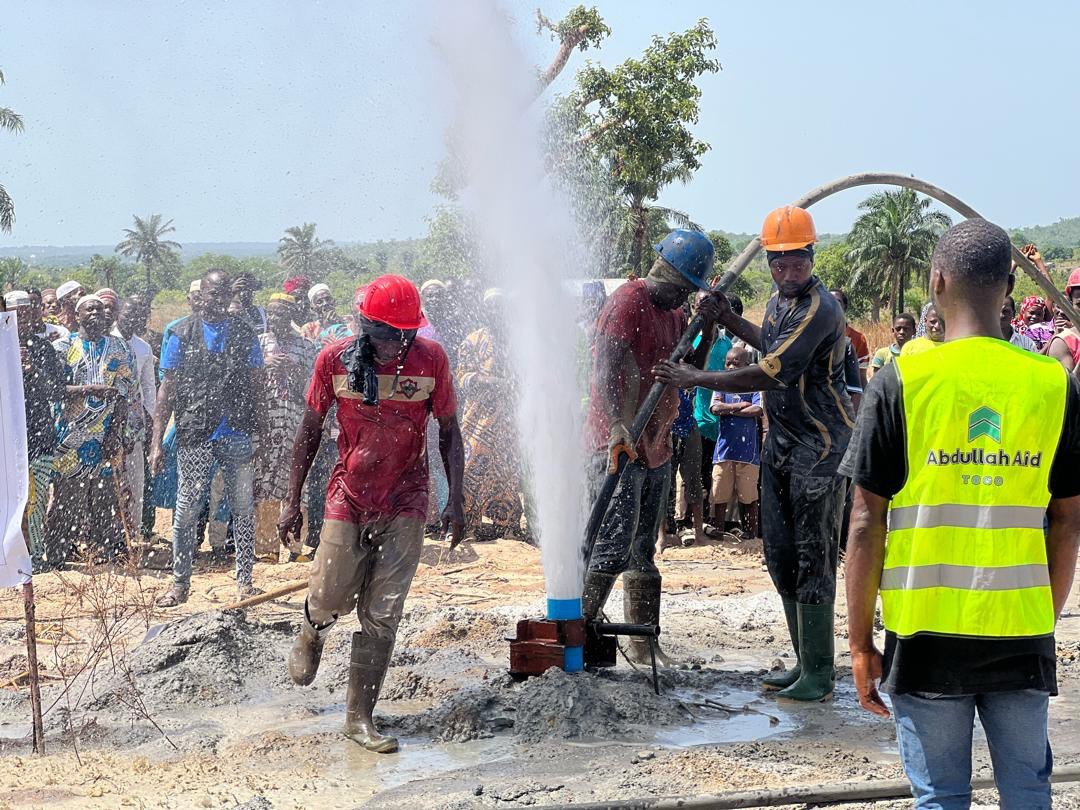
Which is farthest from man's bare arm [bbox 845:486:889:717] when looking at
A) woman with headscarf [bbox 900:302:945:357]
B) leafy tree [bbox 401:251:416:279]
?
leafy tree [bbox 401:251:416:279]

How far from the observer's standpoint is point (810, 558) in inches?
247

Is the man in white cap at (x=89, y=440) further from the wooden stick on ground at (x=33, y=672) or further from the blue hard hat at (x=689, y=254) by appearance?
the blue hard hat at (x=689, y=254)

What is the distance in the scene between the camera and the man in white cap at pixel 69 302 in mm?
10133

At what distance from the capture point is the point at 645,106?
23.4 metres

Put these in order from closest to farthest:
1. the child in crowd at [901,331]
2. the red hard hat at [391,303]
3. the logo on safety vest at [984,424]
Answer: the logo on safety vest at [984,424] → the red hard hat at [391,303] → the child in crowd at [901,331]

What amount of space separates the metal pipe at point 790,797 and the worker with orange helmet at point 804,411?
186cm

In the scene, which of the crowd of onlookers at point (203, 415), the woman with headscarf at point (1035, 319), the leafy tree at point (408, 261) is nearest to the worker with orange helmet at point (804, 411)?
the crowd of onlookers at point (203, 415)

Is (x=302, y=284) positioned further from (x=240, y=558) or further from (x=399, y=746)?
(x=399, y=746)

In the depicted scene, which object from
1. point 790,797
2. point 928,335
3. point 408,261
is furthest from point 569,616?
point 408,261

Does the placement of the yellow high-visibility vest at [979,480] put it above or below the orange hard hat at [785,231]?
below

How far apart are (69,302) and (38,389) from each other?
1474mm

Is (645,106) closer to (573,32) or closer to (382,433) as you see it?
(573,32)

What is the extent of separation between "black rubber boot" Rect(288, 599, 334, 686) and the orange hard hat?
2820 mm

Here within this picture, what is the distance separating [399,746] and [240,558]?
138 inches
